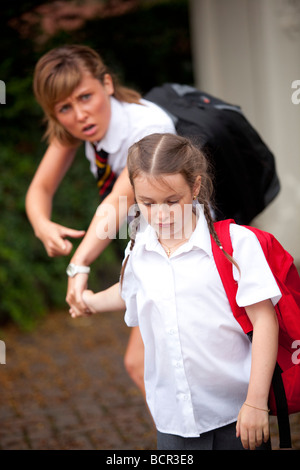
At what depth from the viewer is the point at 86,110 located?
2615 millimetres

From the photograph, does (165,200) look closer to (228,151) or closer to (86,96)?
(228,151)

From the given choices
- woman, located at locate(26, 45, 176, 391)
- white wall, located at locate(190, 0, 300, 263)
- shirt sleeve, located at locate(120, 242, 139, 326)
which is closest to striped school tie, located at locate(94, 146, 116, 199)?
woman, located at locate(26, 45, 176, 391)

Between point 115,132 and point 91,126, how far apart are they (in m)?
0.11

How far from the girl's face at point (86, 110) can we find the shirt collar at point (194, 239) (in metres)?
0.69

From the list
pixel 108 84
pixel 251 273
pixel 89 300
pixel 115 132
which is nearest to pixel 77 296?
pixel 89 300

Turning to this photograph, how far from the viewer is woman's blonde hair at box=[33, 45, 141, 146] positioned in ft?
8.46

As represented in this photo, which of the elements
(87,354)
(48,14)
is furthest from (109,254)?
(48,14)

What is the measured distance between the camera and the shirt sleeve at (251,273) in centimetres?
184

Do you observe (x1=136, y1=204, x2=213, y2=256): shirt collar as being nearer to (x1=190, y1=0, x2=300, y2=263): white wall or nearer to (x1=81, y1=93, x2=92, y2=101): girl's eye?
(x1=81, y1=93, x2=92, y2=101): girl's eye

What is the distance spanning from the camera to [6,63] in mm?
5816

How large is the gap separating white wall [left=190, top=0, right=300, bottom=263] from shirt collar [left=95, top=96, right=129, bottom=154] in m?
4.13

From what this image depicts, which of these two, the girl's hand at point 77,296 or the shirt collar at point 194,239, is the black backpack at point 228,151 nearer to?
the shirt collar at point 194,239

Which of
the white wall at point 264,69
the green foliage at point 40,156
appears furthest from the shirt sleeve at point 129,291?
the white wall at point 264,69
